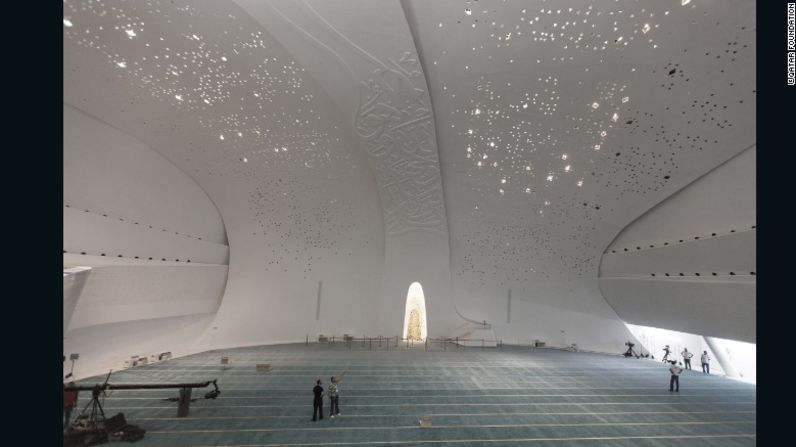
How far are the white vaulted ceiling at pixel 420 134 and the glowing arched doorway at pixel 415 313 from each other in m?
1.18

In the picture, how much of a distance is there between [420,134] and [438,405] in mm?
8528

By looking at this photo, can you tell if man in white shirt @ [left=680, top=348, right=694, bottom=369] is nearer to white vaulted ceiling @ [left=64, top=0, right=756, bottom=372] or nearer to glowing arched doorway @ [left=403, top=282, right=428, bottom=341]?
white vaulted ceiling @ [left=64, top=0, right=756, bottom=372]

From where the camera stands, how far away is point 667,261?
38.9 feet

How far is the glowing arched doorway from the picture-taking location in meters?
17.6

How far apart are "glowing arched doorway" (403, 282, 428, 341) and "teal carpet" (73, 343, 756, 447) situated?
16.0 ft

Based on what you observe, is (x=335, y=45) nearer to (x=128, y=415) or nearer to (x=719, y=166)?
(x=128, y=415)

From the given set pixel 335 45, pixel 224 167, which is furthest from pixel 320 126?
pixel 224 167

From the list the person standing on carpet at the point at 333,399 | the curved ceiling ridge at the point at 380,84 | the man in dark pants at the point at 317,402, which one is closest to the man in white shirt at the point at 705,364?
the curved ceiling ridge at the point at 380,84

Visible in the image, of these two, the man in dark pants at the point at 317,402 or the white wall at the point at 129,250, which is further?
the white wall at the point at 129,250

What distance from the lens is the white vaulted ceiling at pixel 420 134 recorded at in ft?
30.5

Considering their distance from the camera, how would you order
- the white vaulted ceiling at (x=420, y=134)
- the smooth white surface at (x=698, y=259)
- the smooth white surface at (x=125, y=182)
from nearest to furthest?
the smooth white surface at (x=698, y=259), the white vaulted ceiling at (x=420, y=134), the smooth white surface at (x=125, y=182)

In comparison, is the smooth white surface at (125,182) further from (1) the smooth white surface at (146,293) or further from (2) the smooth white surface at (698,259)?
(2) the smooth white surface at (698,259)

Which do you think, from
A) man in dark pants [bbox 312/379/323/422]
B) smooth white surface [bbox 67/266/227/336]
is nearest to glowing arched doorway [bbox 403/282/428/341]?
smooth white surface [bbox 67/266/227/336]
